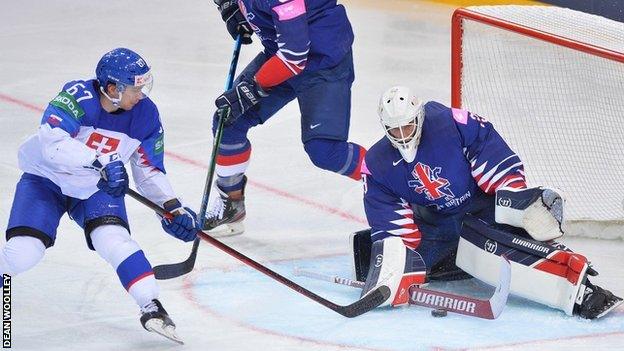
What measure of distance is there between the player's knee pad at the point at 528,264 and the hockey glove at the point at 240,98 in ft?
3.05

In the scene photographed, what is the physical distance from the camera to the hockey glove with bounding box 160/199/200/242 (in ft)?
12.6

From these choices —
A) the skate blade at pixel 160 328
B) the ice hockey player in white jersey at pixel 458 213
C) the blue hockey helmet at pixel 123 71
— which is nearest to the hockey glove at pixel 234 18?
the ice hockey player in white jersey at pixel 458 213

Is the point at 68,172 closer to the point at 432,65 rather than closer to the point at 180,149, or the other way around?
the point at 180,149

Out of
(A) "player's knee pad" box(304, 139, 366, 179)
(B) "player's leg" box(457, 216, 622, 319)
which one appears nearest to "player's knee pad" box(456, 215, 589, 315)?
(B) "player's leg" box(457, 216, 622, 319)

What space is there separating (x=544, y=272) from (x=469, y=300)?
232 millimetres

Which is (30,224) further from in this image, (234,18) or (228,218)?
(234,18)

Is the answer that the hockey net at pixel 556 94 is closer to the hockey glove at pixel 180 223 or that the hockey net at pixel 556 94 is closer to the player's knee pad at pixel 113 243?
the hockey glove at pixel 180 223

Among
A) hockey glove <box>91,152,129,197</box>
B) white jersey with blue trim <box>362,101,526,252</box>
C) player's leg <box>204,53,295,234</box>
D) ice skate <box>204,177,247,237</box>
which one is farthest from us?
ice skate <box>204,177,247,237</box>

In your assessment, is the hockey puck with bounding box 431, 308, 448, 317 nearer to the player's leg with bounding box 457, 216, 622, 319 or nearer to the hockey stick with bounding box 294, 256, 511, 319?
the hockey stick with bounding box 294, 256, 511, 319

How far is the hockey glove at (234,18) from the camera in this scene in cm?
475

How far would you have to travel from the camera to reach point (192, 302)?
4098 mm

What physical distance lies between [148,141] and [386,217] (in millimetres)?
749

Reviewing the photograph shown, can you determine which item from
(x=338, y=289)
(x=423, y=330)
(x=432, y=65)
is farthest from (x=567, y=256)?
(x=432, y=65)

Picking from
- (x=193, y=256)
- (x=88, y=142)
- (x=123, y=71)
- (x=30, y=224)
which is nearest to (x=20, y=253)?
(x=30, y=224)
